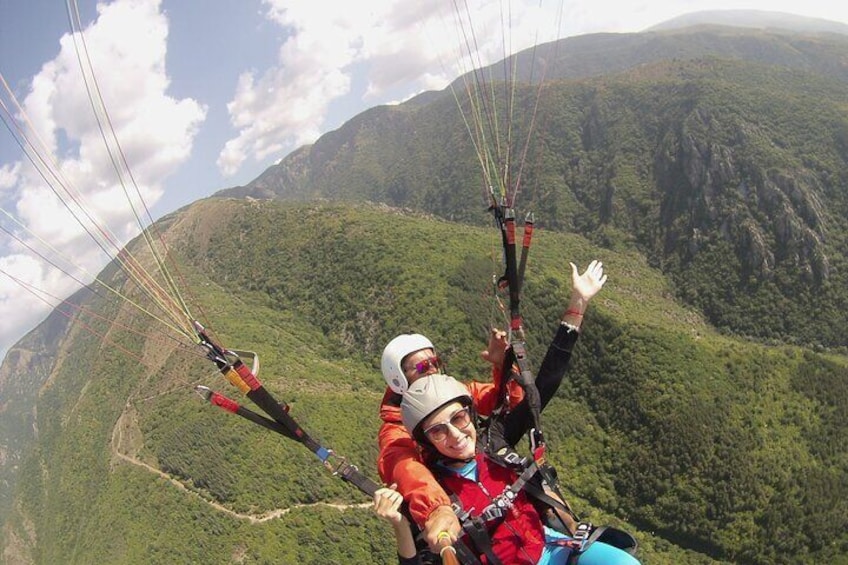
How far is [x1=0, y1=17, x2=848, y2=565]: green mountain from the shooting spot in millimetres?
50312

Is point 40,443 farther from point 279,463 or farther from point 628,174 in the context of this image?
point 628,174

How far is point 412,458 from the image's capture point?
398 centimetres

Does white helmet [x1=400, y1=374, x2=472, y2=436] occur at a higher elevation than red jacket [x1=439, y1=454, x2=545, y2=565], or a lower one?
higher

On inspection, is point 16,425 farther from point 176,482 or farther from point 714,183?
point 714,183

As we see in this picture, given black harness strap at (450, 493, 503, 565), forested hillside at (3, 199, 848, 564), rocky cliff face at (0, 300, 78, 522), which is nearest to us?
black harness strap at (450, 493, 503, 565)

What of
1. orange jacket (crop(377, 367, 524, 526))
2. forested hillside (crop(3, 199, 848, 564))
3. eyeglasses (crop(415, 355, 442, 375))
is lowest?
forested hillside (crop(3, 199, 848, 564))

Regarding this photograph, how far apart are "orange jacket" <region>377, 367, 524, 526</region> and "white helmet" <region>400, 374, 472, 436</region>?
29cm

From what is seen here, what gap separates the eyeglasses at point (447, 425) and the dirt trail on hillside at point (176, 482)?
49.5 metres

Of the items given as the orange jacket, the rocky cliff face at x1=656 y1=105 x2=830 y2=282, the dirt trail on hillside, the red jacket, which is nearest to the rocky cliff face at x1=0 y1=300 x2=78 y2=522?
the dirt trail on hillside

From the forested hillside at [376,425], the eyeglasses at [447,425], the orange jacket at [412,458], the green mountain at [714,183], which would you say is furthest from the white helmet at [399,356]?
the green mountain at [714,183]

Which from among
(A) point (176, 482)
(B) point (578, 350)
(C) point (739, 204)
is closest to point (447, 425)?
(A) point (176, 482)

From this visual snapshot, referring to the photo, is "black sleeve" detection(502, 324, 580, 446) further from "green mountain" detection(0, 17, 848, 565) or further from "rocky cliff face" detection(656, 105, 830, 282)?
"rocky cliff face" detection(656, 105, 830, 282)

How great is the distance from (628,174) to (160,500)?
4458 inches

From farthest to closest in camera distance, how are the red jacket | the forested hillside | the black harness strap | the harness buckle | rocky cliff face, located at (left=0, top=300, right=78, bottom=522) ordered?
rocky cliff face, located at (left=0, top=300, right=78, bottom=522) < the forested hillside < the harness buckle < the red jacket < the black harness strap
